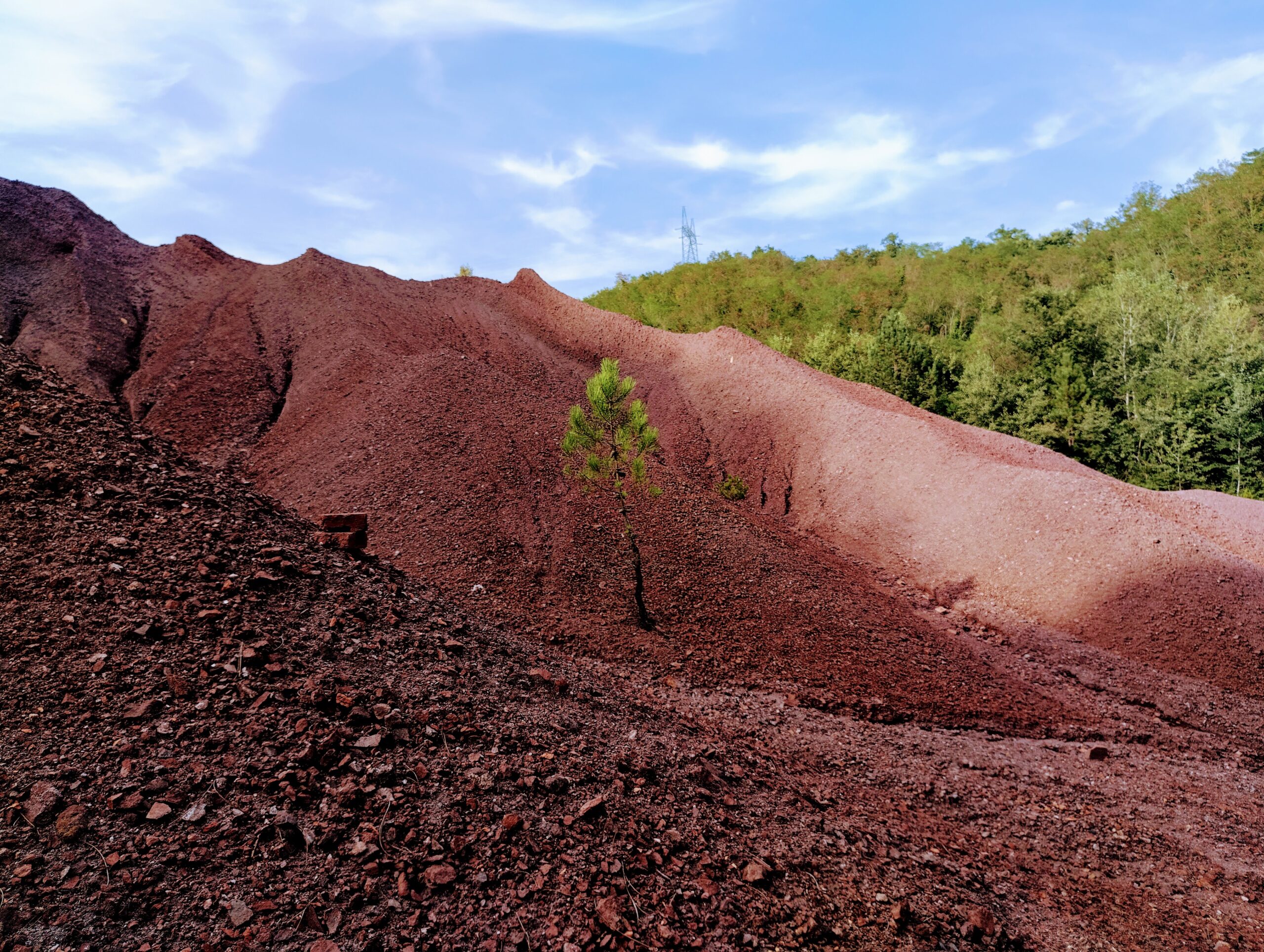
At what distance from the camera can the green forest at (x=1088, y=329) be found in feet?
81.1

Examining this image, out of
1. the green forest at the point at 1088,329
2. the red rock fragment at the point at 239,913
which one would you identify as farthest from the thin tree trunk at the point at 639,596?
the green forest at the point at 1088,329

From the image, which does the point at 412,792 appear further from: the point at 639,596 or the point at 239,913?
the point at 639,596

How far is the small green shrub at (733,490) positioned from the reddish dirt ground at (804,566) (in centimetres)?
54

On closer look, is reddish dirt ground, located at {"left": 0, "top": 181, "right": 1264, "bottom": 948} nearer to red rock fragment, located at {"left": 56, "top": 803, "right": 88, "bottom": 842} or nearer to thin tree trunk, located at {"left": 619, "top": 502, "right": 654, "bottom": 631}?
thin tree trunk, located at {"left": 619, "top": 502, "right": 654, "bottom": 631}

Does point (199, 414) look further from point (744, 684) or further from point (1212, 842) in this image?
point (1212, 842)

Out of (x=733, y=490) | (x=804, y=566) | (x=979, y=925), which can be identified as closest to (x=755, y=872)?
(x=979, y=925)

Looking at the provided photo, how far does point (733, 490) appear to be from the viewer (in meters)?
16.5

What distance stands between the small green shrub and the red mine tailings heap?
55 centimetres

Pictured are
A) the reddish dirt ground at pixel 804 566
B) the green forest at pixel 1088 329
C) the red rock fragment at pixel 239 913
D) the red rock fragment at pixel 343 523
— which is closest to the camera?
the red rock fragment at pixel 239 913

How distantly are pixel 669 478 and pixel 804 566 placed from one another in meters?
3.22

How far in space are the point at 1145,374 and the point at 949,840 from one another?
95.2 ft

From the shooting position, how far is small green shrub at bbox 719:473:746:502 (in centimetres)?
1645

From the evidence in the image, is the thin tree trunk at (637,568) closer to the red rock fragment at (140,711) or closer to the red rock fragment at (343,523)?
the red rock fragment at (343,523)

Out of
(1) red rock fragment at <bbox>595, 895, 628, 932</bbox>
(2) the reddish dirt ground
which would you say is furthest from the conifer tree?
(1) red rock fragment at <bbox>595, 895, 628, 932</bbox>
